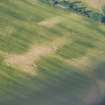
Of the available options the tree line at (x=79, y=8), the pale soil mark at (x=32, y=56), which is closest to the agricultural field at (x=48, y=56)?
the pale soil mark at (x=32, y=56)

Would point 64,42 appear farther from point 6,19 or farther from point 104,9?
point 104,9

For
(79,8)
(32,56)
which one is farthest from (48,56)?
(79,8)

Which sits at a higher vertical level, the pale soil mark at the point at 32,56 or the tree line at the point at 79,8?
the tree line at the point at 79,8

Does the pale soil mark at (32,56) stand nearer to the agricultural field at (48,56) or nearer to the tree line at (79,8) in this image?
the agricultural field at (48,56)

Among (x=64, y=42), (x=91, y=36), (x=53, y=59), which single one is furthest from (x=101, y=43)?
(x=53, y=59)

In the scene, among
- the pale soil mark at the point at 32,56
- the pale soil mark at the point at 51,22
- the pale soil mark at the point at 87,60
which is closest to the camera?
the pale soil mark at the point at 32,56

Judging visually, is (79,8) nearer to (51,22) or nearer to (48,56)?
(51,22)

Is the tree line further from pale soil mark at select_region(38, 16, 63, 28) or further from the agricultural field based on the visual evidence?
pale soil mark at select_region(38, 16, 63, 28)

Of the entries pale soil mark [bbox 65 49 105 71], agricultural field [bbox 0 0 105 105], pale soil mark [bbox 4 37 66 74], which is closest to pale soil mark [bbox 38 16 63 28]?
agricultural field [bbox 0 0 105 105]
